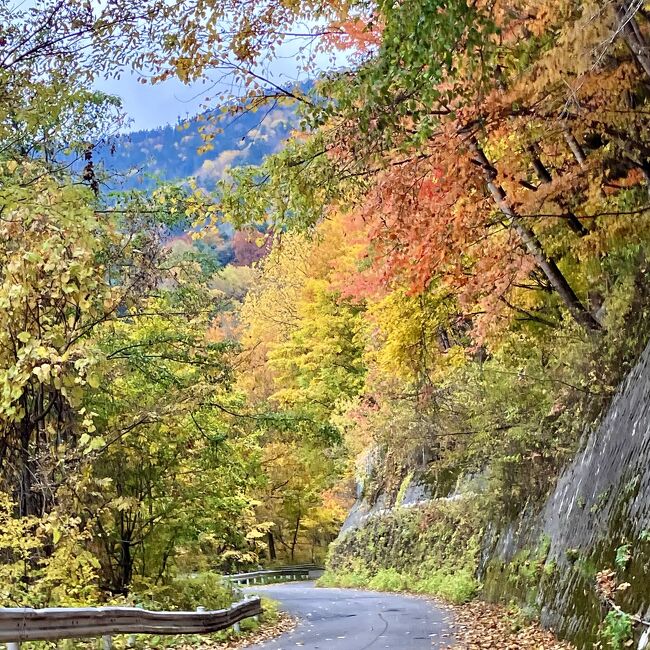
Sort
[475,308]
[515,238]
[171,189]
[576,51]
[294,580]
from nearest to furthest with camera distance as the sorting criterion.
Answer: [576,51] < [171,189] < [515,238] < [475,308] < [294,580]

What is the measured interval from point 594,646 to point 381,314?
1016cm

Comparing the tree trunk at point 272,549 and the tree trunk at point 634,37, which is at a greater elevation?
the tree trunk at point 634,37

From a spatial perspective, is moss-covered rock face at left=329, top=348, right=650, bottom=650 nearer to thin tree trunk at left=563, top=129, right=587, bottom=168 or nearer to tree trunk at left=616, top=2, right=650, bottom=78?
thin tree trunk at left=563, top=129, right=587, bottom=168

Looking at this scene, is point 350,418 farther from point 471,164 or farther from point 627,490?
point 627,490

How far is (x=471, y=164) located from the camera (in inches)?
452

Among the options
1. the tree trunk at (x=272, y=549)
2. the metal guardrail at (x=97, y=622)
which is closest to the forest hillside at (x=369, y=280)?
the metal guardrail at (x=97, y=622)

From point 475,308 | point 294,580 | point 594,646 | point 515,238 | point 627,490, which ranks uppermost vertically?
point 515,238

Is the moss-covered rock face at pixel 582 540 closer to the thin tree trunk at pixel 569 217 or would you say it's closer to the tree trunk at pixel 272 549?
the thin tree trunk at pixel 569 217

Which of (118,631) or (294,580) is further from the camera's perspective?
(294,580)

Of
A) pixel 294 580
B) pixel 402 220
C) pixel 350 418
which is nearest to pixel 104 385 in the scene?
pixel 402 220

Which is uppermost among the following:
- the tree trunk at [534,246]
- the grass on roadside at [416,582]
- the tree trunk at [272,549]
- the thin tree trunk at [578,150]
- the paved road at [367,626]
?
the thin tree trunk at [578,150]

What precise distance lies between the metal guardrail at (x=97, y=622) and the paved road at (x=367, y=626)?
3.33ft

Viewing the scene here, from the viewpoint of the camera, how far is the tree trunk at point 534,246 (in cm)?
1164

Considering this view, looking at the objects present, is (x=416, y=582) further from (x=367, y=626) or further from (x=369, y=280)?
(x=369, y=280)
